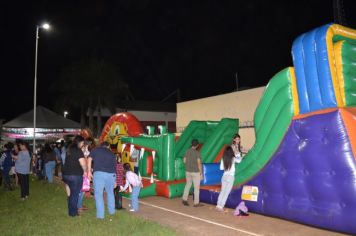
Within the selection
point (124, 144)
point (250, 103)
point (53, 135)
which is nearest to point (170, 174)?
point (124, 144)

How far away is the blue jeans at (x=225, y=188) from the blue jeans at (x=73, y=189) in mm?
2618

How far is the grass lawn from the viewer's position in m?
5.38

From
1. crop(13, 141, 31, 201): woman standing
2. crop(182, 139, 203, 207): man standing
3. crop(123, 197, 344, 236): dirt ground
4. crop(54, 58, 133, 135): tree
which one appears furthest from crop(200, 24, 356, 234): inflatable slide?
crop(54, 58, 133, 135): tree

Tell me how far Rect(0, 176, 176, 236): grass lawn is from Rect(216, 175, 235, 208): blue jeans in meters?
Result: 1.68

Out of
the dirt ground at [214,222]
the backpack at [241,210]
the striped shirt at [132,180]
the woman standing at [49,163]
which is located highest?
the woman standing at [49,163]

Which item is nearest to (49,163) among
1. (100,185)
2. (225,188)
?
(100,185)

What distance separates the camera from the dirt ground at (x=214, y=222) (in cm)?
549

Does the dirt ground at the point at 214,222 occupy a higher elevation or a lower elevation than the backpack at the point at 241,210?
lower

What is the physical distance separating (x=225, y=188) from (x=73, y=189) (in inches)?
110

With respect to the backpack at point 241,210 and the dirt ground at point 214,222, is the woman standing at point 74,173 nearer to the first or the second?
the dirt ground at point 214,222

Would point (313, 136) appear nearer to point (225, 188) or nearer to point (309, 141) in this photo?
point (309, 141)

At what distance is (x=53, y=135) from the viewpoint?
68.1 feet

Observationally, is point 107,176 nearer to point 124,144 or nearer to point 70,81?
point 124,144

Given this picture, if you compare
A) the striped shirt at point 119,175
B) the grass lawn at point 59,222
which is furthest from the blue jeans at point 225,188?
the striped shirt at point 119,175
